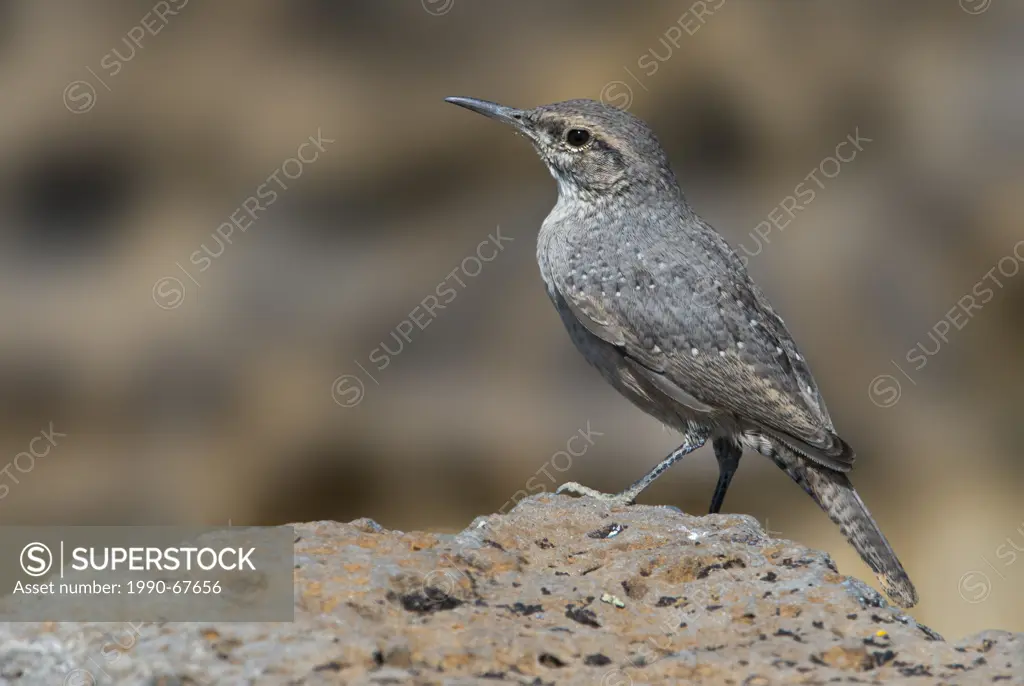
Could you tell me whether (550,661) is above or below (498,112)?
below

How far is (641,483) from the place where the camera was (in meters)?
5.29

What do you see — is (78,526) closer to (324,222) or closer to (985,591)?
(324,222)

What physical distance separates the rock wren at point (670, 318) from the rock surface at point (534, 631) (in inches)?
55.9

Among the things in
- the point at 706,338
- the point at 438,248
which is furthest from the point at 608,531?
the point at 438,248

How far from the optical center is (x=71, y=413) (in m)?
8.61

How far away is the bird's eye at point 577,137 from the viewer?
584 cm

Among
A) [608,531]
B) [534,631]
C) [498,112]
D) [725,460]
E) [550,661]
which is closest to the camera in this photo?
[550,661]

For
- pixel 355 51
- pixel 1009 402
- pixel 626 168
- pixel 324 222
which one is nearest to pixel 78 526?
pixel 324 222

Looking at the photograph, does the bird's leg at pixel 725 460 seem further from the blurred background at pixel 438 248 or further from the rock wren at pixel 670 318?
the blurred background at pixel 438 248

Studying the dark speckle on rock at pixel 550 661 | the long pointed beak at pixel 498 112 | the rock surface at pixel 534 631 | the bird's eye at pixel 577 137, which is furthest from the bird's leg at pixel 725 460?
the dark speckle on rock at pixel 550 661

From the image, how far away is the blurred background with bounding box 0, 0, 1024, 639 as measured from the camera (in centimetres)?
828

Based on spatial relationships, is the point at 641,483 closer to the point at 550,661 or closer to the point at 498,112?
the point at 498,112

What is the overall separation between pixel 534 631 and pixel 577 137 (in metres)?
3.28

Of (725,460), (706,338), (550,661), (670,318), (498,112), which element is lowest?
(550,661)
